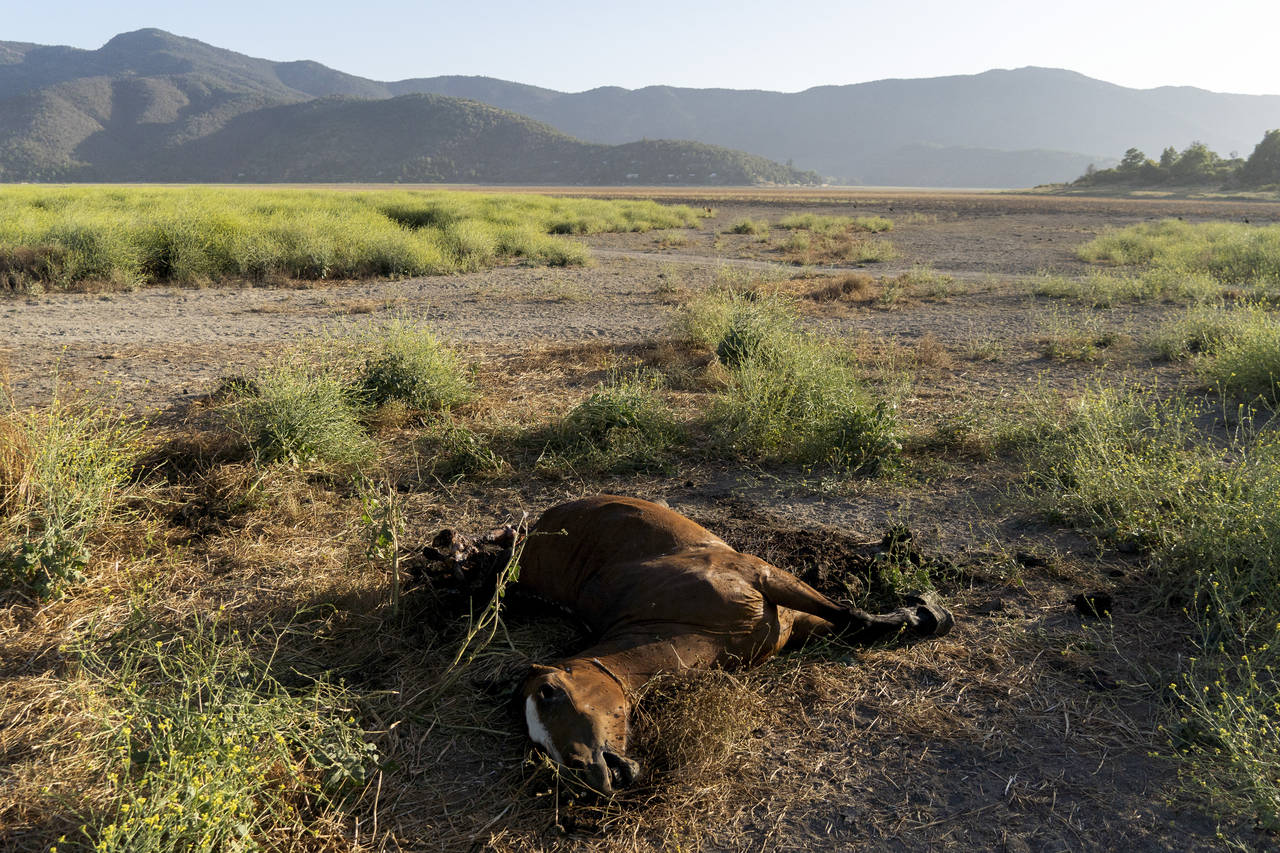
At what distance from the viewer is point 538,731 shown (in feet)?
7.75

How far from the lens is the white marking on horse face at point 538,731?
231 cm

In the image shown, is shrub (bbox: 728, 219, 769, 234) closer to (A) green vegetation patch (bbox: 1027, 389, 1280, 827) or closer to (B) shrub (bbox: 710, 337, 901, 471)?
(B) shrub (bbox: 710, 337, 901, 471)

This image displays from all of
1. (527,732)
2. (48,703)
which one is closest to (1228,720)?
(527,732)

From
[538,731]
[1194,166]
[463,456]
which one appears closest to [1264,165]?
[1194,166]

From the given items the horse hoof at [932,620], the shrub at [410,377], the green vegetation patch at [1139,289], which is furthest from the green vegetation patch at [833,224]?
the horse hoof at [932,620]

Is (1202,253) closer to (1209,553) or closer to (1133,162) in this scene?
(1209,553)

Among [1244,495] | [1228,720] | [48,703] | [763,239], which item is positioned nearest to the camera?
[1228,720]

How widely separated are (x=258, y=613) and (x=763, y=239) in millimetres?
24166

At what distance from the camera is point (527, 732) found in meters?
2.47

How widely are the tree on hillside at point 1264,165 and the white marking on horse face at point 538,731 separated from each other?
70048mm

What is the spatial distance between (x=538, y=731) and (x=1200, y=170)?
76.2m

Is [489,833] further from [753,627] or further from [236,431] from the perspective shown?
[236,431]

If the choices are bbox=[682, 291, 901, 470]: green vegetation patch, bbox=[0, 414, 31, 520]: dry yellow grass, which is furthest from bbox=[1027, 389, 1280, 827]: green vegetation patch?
bbox=[0, 414, 31, 520]: dry yellow grass

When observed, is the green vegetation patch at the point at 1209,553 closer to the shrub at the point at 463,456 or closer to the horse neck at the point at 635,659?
the horse neck at the point at 635,659
